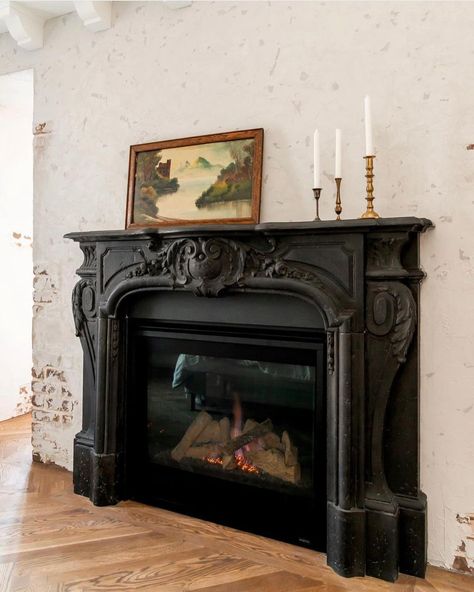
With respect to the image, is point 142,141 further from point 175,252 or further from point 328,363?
point 328,363

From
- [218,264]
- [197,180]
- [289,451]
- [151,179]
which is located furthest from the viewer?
[151,179]

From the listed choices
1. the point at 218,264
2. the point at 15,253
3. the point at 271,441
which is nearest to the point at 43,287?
the point at 15,253

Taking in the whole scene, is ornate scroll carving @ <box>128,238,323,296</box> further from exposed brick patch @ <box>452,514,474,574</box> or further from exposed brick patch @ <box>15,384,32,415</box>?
exposed brick patch @ <box>15,384,32,415</box>

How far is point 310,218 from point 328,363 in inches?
26.4

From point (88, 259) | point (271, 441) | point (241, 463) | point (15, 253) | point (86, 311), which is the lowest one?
point (241, 463)

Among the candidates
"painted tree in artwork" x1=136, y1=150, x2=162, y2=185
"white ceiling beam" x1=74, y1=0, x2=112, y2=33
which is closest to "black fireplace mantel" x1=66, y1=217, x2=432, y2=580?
"painted tree in artwork" x1=136, y1=150, x2=162, y2=185

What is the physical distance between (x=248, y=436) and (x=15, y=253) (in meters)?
2.69

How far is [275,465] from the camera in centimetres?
215

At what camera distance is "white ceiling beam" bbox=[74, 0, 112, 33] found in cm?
252

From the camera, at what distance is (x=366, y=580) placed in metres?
1.79

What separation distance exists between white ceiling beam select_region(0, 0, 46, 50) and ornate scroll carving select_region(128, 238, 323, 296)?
1715 mm

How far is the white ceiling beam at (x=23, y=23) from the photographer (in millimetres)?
2680

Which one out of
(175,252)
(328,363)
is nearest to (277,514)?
(328,363)

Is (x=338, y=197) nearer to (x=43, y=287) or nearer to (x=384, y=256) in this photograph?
(x=384, y=256)
